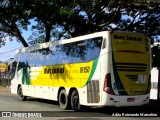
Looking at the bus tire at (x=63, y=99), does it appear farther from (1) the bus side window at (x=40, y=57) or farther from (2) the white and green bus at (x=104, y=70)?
(1) the bus side window at (x=40, y=57)

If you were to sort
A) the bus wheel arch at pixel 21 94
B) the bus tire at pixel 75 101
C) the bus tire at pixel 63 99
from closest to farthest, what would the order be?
the bus tire at pixel 75 101, the bus tire at pixel 63 99, the bus wheel arch at pixel 21 94

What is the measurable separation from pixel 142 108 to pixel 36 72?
20.6 ft

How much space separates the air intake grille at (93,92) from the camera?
15.5 metres

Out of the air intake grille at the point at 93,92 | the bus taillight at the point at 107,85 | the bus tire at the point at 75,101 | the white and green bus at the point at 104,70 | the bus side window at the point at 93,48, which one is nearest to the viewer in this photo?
the bus taillight at the point at 107,85

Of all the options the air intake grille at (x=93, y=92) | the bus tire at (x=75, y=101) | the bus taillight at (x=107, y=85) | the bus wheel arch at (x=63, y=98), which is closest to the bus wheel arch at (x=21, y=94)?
the bus wheel arch at (x=63, y=98)

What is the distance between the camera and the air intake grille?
15.5 metres

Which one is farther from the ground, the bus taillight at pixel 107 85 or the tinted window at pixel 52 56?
the tinted window at pixel 52 56

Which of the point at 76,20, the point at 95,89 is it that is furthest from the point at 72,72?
the point at 76,20

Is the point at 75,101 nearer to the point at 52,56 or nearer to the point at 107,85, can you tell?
the point at 107,85

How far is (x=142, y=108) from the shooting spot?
61.4ft

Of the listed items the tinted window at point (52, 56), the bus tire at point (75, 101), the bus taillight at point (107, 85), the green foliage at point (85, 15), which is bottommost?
the bus tire at point (75, 101)

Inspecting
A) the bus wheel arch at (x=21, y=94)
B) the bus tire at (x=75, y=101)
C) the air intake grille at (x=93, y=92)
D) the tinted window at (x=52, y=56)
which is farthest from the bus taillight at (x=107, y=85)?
the bus wheel arch at (x=21, y=94)

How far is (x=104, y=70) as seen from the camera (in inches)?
599

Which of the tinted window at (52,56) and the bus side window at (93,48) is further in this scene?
the tinted window at (52,56)
